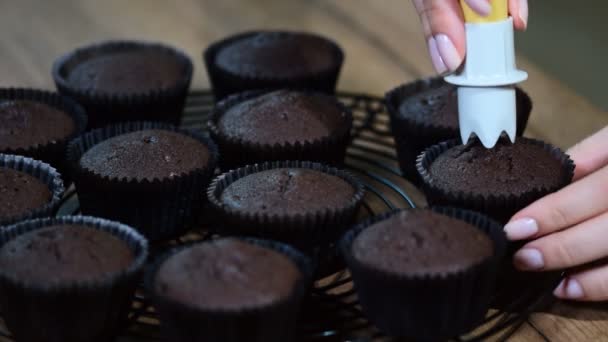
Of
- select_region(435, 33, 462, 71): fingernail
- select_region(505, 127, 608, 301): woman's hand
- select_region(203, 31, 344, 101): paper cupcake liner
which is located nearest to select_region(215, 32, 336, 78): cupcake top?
select_region(203, 31, 344, 101): paper cupcake liner

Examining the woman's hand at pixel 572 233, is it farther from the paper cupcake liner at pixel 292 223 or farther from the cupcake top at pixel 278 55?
the cupcake top at pixel 278 55

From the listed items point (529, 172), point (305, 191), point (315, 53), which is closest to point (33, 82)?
point (315, 53)

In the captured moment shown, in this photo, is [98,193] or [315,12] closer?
[98,193]

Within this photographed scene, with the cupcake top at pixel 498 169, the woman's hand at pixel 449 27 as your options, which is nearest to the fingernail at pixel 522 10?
the woman's hand at pixel 449 27

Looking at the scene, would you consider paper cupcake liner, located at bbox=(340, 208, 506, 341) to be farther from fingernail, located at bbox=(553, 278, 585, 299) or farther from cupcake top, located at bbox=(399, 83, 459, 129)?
cupcake top, located at bbox=(399, 83, 459, 129)

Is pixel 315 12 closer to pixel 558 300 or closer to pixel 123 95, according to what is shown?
pixel 123 95
